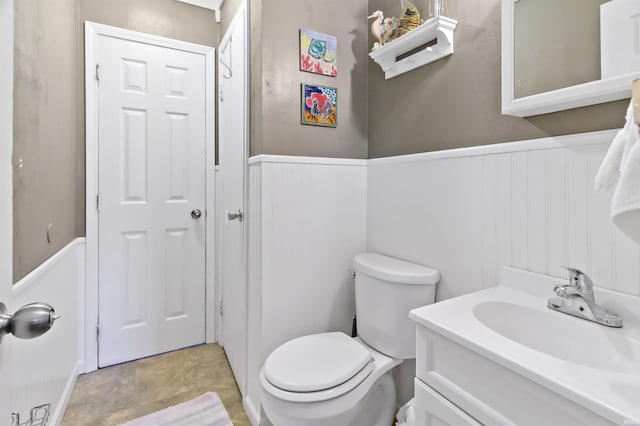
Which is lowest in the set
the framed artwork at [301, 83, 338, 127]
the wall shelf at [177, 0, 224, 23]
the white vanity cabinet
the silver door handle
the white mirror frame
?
the white vanity cabinet

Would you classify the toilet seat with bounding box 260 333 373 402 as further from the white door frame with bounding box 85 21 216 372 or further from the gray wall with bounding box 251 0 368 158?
the white door frame with bounding box 85 21 216 372

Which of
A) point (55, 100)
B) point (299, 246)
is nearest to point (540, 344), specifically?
point (299, 246)

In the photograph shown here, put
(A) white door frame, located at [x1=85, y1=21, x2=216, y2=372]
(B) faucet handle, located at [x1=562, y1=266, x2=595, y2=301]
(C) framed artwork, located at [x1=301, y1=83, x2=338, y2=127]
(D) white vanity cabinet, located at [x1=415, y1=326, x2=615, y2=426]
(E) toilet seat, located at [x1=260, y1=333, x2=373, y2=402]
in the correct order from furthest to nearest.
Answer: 1. (A) white door frame, located at [x1=85, y1=21, x2=216, y2=372]
2. (C) framed artwork, located at [x1=301, y1=83, x2=338, y2=127]
3. (E) toilet seat, located at [x1=260, y1=333, x2=373, y2=402]
4. (B) faucet handle, located at [x1=562, y1=266, x2=595, y2=301]
5. (D) white vanity cabinet, located at [x1=415, y1=326, x2=615, y2=426]

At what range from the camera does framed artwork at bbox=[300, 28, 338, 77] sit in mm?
1532

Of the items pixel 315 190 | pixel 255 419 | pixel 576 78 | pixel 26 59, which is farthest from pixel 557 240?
pixel 26 59

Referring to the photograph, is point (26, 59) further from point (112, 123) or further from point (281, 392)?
point (281, 392)

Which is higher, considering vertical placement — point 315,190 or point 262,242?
point 315,190

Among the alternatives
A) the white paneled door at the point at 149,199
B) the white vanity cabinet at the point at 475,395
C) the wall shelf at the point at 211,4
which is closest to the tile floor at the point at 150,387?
the white paneled door at the point at 149,199

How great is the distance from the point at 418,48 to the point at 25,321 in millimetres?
1544

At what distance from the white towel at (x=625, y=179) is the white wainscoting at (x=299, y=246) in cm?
107

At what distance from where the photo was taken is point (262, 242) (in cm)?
144

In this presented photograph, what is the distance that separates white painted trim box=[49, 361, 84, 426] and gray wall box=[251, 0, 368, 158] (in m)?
1.51

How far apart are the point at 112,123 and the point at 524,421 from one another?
93.5 inches

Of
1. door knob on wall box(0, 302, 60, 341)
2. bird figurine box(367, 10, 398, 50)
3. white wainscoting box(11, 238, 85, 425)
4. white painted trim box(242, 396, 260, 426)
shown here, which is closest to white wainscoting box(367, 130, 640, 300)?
bird figurine box(367, 10, 398, 50)
